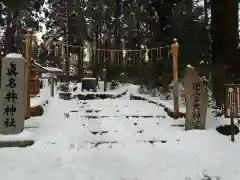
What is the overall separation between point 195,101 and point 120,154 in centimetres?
239

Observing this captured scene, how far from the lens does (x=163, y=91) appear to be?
15.3m

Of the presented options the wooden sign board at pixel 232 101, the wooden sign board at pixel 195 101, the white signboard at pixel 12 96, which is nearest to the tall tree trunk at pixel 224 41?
the wooden sign board at pixel 195 101

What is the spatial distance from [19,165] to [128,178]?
1.71 m

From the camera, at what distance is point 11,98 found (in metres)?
6.30

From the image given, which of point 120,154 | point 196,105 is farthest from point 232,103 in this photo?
point 120,154

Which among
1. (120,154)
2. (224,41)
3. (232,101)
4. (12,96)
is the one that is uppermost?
(224,41)

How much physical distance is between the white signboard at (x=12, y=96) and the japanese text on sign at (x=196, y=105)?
359 cm

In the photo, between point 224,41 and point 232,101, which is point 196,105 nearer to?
point 232,101

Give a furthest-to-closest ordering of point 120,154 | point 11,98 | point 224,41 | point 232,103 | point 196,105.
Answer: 1. point 224,41
2. point 196,105
3. point 232,103
4. point 11,98
5. point 120,154

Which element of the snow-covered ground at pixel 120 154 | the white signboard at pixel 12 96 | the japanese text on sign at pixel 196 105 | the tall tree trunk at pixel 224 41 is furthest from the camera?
the tall tree trunk at pixel 224 41

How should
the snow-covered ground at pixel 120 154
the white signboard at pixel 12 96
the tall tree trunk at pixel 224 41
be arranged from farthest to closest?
the tall tree trunk at pixel 224 41 < the white signboard at pixel 12 96 < the snow-covered ground at pixel 120 154

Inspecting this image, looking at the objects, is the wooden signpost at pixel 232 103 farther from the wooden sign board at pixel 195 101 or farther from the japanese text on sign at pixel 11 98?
the japanese text on sign at pixel 11 98

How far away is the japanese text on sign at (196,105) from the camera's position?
7.18m

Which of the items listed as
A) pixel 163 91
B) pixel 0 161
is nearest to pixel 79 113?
pixel 0 161
